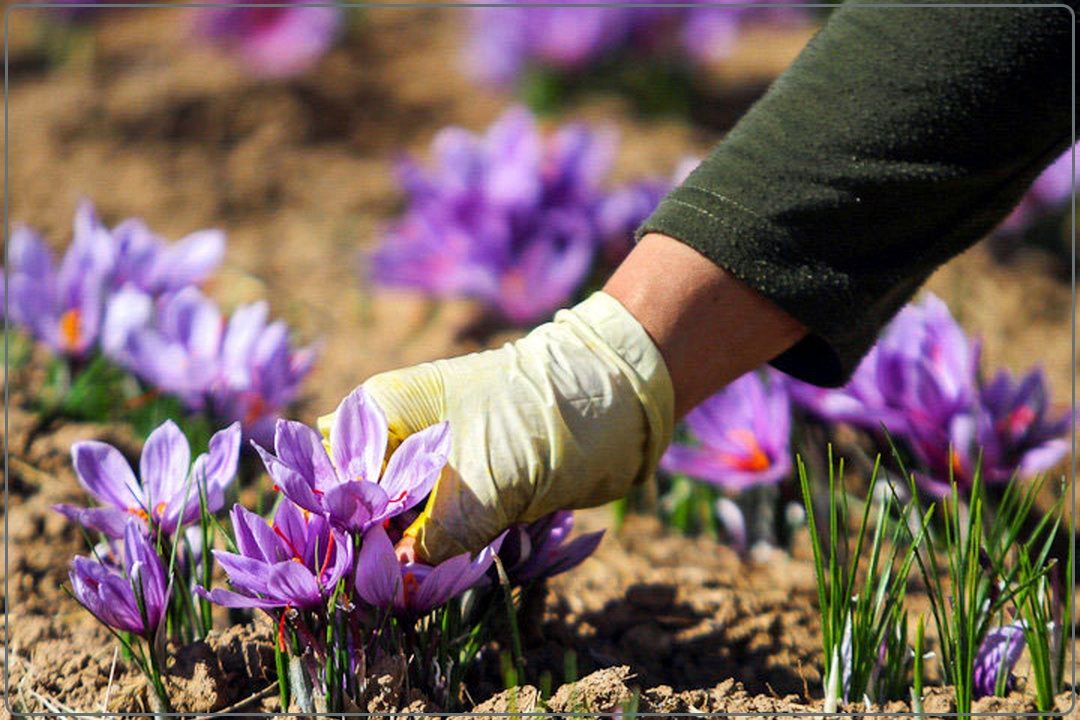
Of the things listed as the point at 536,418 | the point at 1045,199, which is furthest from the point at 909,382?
the point at 1045,199

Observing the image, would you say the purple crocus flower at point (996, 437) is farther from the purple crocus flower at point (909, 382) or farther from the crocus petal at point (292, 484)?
the crocus petal at point (292, 484)

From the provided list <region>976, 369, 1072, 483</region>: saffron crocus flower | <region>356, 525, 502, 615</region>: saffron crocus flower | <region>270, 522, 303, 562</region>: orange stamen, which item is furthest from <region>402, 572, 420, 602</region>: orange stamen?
<region>976, 369, 1072, 483</region>: saffron crocus flower

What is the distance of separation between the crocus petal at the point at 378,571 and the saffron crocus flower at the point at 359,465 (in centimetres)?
2

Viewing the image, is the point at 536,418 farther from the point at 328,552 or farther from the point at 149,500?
the point at 149,500

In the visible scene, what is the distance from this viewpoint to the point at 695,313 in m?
1.37

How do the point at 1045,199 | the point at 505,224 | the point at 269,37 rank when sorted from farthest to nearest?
1. the point at 269,37
2. the point at 1045,199
3. the point at 505,224

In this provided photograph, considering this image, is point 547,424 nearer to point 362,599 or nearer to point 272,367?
point 362,599

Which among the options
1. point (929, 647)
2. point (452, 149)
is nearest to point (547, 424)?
point (929, 647)

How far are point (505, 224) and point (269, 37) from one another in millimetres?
1710

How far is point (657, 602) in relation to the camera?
62.9 inches

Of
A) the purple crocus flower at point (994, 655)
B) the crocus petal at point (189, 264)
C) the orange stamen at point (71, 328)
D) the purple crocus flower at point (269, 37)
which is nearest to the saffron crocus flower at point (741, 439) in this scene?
the purple crocus flower at point (994, 655)

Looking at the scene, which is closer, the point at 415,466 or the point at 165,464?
the point at 415,466

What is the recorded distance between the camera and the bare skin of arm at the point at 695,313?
1.36 m

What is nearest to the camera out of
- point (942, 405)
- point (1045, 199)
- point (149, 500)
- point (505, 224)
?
point (149, 500)
